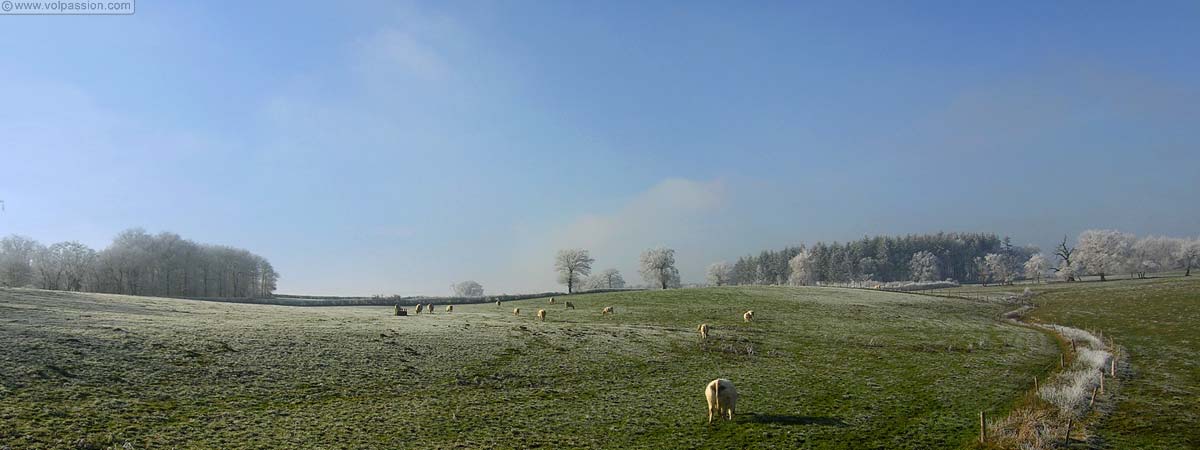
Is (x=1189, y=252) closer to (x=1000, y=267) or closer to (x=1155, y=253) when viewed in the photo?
(x=1155, y=253)

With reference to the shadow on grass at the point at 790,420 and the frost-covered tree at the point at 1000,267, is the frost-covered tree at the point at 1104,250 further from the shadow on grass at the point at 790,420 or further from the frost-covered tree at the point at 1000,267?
the shadow on grass at the point at 790,420

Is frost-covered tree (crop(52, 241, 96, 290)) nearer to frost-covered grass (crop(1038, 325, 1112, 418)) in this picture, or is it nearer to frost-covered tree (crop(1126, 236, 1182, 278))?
frost-covered grass (crop(1038, 325, 1112, 418))

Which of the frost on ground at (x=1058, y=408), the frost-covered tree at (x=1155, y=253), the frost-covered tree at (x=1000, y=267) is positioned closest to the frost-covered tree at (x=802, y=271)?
the frost-covered tree at (x=1000, y=267)

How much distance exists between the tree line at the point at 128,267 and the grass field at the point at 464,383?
91.5 m

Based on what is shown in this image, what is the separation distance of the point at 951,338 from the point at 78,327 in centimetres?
6043

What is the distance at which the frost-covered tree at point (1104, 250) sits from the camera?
146875 mm

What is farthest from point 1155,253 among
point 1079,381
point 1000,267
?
point 1079,381

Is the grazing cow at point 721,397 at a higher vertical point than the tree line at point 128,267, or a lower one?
lower

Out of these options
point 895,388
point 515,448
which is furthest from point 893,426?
point 515,448

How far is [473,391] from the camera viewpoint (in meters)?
27.8

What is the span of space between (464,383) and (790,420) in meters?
15.2

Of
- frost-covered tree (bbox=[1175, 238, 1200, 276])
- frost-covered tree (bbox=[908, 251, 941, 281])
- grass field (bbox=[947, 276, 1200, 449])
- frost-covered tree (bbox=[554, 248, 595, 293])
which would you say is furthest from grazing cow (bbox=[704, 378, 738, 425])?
frost-covered tree (bbox=[908, 251, 941, 281])

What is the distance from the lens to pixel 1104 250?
149 metres

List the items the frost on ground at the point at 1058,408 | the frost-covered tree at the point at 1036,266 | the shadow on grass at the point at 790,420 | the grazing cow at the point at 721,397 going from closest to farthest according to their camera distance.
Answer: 1. the frost on ground at the point at 1058,408
2. the shadow on grass at the point at 790,420
3. the grazing cow at the point at 721,397
4. the frost-covered tree at the point at 1036,266
